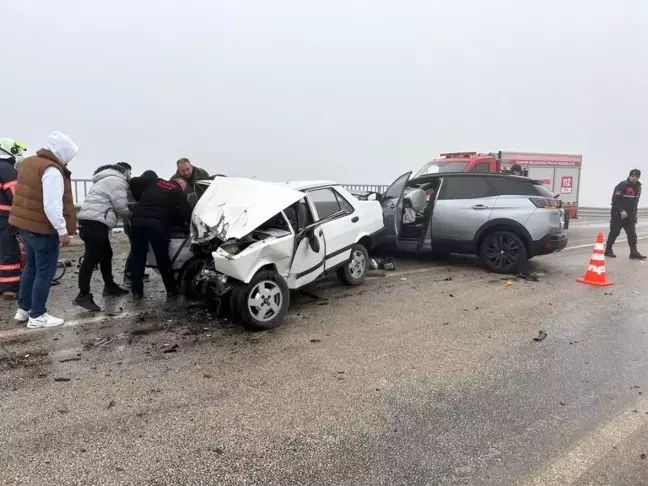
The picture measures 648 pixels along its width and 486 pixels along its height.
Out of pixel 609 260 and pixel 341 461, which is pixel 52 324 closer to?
pixel 341 461

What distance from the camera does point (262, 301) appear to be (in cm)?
464

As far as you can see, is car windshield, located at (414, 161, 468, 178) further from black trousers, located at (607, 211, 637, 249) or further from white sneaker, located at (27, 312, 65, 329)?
white sneaker, located at (27, 312, 65, 329)

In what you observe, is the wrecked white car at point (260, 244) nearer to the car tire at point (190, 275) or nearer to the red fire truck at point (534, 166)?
the car tire at point (190, 275)

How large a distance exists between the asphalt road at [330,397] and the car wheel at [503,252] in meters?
1.87

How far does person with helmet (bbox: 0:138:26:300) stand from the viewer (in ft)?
18.1

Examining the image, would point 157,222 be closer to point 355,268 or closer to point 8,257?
point 8,257

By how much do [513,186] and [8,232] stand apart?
24.2 feet

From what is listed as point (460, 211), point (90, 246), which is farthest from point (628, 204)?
point (90, 246)

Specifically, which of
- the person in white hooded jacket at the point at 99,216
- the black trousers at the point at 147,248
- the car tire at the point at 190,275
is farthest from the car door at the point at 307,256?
the person in white hooded jacket at the point at 99,216

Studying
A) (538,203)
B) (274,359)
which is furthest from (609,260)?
(274,359)

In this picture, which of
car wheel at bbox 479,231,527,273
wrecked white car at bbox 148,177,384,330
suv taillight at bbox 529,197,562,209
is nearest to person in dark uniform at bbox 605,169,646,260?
suv taillight at bbox 529,197,562,209

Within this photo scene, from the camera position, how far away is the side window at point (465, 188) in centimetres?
774

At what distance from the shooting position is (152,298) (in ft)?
18.8

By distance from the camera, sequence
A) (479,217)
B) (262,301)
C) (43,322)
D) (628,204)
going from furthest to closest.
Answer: (628,204)
(479,217)
(262,301)
(43,322)
